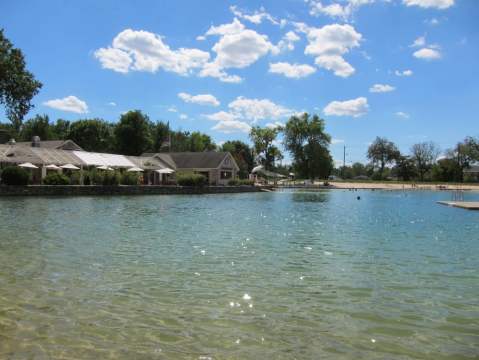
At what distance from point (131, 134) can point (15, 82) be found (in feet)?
149

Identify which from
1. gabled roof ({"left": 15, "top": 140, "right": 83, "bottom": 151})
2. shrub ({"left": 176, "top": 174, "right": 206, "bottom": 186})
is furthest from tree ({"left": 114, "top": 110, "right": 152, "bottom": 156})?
shrub ({"left": 176, "top": 174, "right": 206, "bottom": 186})

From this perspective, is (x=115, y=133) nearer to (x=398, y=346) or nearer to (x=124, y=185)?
(x=124, y=185)

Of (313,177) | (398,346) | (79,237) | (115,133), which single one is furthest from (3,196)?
(313,177)

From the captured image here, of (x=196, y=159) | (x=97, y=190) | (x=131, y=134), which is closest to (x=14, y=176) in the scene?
(x=97, y=190)

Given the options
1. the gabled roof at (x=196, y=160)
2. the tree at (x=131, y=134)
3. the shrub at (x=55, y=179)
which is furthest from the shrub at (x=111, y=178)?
the tree at (x=131, y=134)

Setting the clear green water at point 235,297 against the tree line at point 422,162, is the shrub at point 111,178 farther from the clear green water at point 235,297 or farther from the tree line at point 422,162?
the tree line at point 422,162

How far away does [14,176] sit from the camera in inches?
1534

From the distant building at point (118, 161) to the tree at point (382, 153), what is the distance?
70.4 m

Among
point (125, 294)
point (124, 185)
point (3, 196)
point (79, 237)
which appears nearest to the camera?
point (125, 294)

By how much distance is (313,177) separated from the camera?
346 ft

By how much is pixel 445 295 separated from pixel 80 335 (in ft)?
20.7

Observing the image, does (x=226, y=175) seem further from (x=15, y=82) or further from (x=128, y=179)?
(x=15, y=82)

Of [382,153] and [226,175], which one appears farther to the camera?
[382,153]

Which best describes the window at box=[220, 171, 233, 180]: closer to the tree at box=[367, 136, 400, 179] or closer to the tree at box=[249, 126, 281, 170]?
the tree at box=[249, 126, 281, 170]
